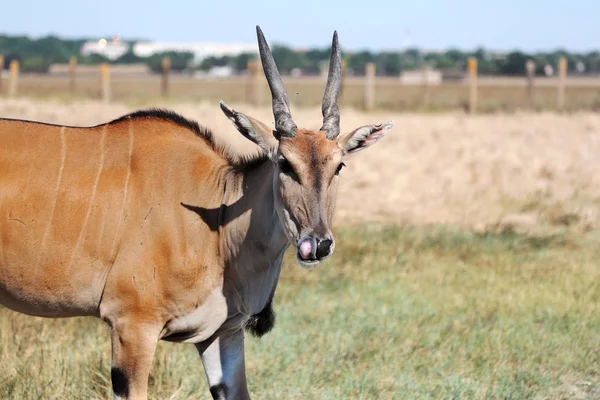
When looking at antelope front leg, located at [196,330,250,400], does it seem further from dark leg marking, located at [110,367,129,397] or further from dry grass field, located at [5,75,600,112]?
dry grass field, located at [5,75,600,112]

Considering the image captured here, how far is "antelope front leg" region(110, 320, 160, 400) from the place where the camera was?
4805 mm

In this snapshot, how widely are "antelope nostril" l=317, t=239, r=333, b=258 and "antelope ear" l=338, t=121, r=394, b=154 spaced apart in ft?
2.01

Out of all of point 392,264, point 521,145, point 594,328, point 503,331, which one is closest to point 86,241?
point 503,331

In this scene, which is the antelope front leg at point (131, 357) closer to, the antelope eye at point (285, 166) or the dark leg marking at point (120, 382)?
the dark leg marking at point (120, 382)

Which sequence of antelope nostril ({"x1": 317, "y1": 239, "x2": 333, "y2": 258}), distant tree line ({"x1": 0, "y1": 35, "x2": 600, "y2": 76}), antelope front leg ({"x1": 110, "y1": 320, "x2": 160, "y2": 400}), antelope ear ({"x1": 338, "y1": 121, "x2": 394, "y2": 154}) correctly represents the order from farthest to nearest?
1. distant tree line ({"x1": 0, "y1": 35, "x2": 600, "y2": 76})
2. antelope ear ({"x1": 338, "y1": 121, "x2": 394, "y2": 154})
3. antelope front leg ({"x1": 110, "y1": 320, "x2": 160, "y2": 400})
4. antelope nostril ({"x1": 317, "y1": 239, "x2": 333, "y2": 258})

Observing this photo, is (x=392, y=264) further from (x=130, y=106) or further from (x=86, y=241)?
(x=130, y=106)

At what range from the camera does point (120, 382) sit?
4.83 meters

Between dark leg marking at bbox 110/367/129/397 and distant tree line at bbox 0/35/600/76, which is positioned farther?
distant tree line at bbox 0/35/600/76

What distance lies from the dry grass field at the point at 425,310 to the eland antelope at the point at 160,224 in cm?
84

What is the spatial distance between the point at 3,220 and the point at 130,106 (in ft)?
56.9

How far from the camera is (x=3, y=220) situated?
5.03m

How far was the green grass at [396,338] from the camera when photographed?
6070 millimetres

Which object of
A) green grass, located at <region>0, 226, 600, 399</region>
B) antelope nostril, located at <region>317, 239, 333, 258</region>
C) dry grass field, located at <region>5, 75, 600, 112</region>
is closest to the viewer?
antelope nostril, located at <region>317, 239, 333, 258</region>

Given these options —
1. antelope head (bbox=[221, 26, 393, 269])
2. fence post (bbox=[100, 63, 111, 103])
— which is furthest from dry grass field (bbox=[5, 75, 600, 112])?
antelope head (bbox=[221, 26, 393, 269])
